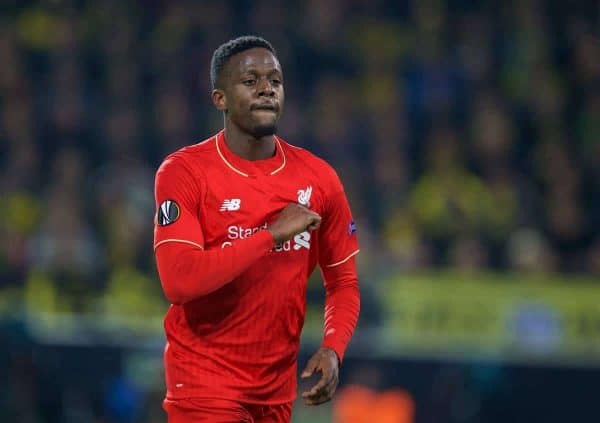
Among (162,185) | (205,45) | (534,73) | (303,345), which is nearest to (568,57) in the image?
(534,73)

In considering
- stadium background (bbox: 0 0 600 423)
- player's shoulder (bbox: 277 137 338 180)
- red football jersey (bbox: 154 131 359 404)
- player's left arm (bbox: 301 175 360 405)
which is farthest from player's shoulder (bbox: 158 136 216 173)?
stadium background (bbox: 0 0 600 423)

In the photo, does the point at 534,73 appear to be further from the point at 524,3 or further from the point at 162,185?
the point at 162,185

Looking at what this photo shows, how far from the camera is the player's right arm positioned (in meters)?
4.18

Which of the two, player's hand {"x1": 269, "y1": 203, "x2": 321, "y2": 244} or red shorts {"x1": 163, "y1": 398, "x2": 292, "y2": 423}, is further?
red shorts {"x1": 163, "y1": 398, "x2": 292, "y2": 423}

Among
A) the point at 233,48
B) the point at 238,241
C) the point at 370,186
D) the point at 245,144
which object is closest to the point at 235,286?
the point at 238,241

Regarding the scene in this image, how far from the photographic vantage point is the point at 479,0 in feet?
37.1

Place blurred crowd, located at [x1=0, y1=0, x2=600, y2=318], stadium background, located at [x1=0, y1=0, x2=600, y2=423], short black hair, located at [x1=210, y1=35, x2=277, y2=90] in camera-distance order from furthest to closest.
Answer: blurred crowd, located at [x1=0, y1=0, x2=600, y2=318] → stadium background, located at [x1=0, y1=0, x2=600, y2=423] → short black hair, located at [x1=210, y1=35, x2=277, y2=90]

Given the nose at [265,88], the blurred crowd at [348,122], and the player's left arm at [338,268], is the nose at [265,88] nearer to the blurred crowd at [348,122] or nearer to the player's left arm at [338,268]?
the player's left arm at [338,268]

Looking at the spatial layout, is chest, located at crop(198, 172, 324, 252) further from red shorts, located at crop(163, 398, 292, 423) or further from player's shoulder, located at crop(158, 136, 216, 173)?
red shorts, located at crop(163, 398, 292, 423)

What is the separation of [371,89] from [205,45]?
158 centimetres

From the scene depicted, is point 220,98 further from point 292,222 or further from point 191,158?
point 292,222

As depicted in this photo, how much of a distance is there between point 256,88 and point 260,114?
0.09 meters

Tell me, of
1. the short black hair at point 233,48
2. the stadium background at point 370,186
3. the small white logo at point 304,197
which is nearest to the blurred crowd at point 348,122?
the stadium background at point 370,186

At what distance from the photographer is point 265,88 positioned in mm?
4406
